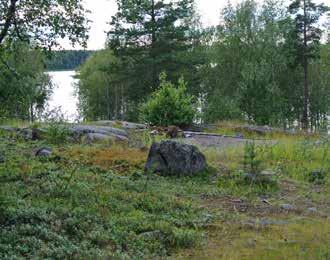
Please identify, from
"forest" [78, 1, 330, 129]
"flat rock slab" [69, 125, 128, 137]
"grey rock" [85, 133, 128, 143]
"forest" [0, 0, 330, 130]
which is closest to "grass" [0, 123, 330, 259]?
"grey rock" [85, 133, 128, 143]

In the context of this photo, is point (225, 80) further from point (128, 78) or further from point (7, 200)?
point (7, 200)

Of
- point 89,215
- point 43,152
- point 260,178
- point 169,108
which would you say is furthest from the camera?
point 169,108

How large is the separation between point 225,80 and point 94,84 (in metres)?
17.0

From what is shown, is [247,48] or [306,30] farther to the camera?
[247,48]

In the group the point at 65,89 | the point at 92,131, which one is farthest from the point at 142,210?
the point at 65,89

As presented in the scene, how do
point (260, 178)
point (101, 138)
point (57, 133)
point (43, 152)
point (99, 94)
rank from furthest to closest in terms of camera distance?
1. point (99, 94)
2. point (101, 138)
3. point (57, 133)
4. point (43, 152)
5. point (260, 178)

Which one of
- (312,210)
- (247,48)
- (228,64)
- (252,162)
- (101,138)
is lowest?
(312,210)

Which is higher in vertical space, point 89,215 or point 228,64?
point 228,64

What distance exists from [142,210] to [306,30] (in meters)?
37.7

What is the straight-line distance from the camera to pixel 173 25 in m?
39.8

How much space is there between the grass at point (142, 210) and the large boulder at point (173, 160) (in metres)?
0.24

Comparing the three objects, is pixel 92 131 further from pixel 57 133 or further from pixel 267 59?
pixel 267 59

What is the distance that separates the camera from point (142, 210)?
7832 mm

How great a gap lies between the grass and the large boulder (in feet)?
0.78
